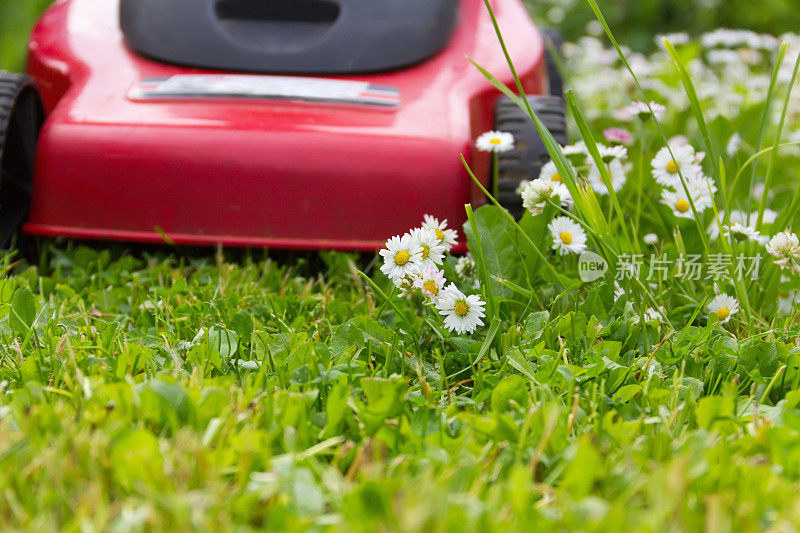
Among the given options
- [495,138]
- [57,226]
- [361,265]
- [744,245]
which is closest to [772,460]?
[744,245]

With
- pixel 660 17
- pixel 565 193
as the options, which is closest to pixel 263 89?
pixel 565 193

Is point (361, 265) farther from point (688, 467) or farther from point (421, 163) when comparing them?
point (688, 467)

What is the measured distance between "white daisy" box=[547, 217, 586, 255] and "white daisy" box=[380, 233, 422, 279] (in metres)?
0.27

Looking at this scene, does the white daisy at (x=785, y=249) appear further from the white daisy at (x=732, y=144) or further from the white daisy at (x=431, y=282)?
the white daisy at (x=732, y=144)

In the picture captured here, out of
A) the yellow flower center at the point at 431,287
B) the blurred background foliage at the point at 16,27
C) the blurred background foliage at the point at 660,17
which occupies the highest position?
the yellow flower center at the point at 431,287

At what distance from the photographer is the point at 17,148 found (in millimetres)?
1743

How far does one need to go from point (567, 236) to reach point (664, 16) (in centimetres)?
408

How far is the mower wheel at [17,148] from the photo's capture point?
1.65 metres

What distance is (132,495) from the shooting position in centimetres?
81

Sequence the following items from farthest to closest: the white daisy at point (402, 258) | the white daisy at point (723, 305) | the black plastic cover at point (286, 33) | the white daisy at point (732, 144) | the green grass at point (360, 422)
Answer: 1. the white daisy at point (732, 144)
2. the black plastic cover at point (286, 33)
3. the white daisy at point (723, 305)
4. the white daisy at point (402, 258)
5. the green grass at point (360, 422)

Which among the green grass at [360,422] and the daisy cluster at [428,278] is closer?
the green grass at [360,422]

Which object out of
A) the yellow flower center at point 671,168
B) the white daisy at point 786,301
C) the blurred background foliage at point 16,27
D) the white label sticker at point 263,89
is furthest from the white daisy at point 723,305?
the blurred background foliage at point 16,27

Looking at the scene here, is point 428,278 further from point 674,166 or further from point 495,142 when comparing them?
point 674,166

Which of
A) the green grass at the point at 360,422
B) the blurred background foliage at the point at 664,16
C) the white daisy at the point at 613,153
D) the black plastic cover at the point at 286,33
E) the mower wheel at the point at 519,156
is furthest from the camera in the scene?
the blurred background foliage at the point at 664,16
